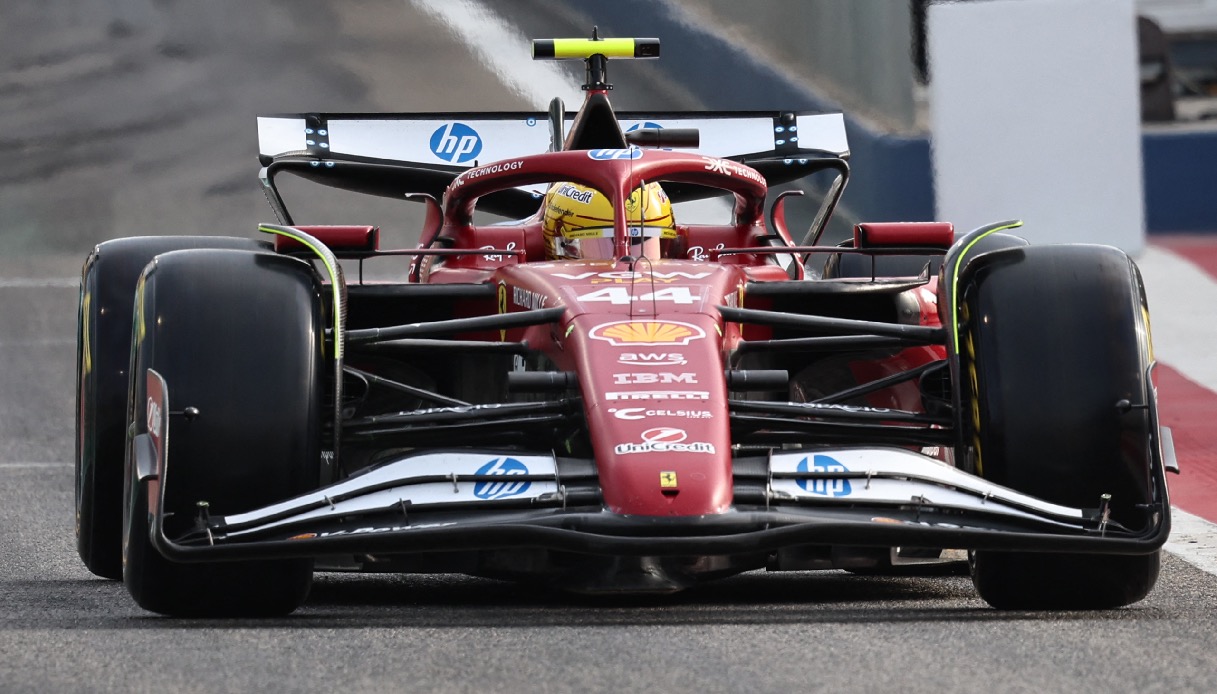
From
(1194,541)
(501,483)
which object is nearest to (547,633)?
(501,483)


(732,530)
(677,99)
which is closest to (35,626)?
(732,530)

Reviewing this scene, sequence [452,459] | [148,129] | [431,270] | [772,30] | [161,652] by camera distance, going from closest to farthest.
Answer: [161,652] < [452,459] < [431,270] < [772,30] < [148,129]

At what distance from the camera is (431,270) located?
7902 millimetres

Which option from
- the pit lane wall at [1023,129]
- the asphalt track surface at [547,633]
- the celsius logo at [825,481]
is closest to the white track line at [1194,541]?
the asphalt track surface at [547,633]

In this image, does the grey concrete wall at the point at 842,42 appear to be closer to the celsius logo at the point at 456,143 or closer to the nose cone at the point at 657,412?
the celsius logo at the point at 456,143

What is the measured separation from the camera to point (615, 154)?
712 cm

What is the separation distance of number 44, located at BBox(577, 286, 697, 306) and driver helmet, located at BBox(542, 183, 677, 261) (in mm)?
1401

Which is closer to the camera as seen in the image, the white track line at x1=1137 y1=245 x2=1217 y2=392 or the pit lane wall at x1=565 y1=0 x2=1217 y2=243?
the white track line at x1=1137 y1=245 x2=1217 y2=392

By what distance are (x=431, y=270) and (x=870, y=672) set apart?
392 cm

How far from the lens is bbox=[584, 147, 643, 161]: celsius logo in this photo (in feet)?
23.3

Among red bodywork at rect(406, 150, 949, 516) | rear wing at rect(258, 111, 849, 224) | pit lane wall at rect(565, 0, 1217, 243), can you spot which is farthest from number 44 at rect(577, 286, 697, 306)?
pit lane wall at rect(565, 0, 1217, 243)

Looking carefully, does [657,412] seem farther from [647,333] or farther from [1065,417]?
[1065,417]

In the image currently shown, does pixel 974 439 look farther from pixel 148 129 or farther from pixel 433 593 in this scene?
pixel 148 129

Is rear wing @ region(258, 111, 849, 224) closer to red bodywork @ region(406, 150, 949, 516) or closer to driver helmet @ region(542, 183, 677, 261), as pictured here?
red bodywork @ region(406, 150, 949, 516)
